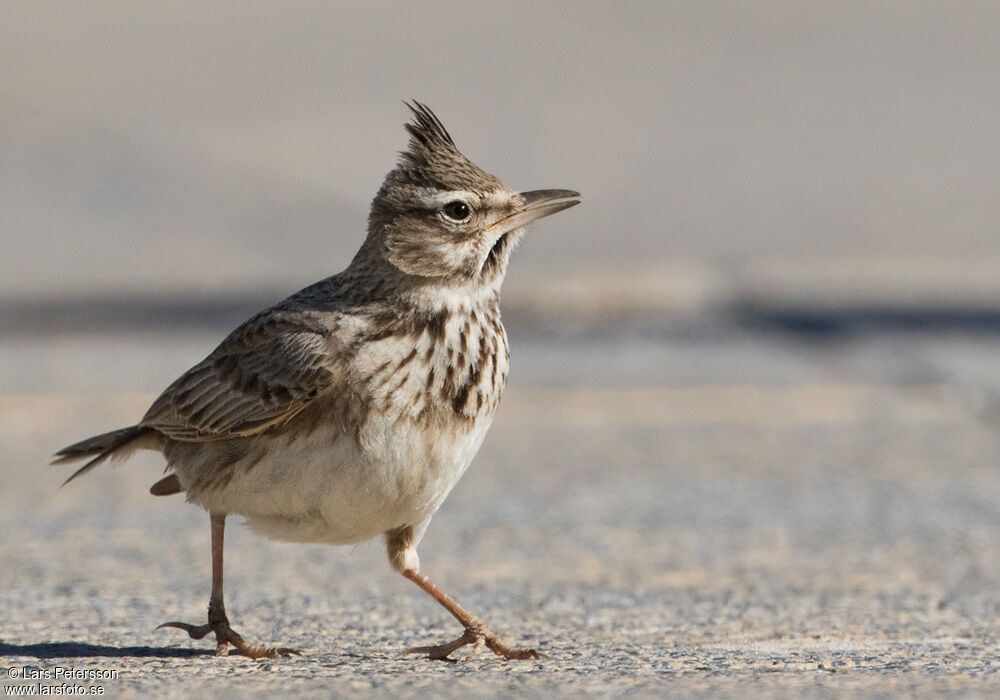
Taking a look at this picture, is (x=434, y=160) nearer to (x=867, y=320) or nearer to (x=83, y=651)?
(x=83, y=651)

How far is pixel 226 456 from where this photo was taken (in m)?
5.18

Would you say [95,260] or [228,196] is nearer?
[95,260]

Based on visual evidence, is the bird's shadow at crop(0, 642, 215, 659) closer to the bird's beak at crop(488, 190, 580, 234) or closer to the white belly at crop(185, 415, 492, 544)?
the white belly at crop(185, 415, 492, 544)

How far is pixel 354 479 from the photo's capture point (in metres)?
4.75

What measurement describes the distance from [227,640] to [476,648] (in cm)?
74

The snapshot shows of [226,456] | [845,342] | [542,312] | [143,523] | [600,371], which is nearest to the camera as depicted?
[226,456]

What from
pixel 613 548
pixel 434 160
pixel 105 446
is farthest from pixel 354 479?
pixel 613 548

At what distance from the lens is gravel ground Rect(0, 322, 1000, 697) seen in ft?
15.6

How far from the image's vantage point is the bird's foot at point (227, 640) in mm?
4992

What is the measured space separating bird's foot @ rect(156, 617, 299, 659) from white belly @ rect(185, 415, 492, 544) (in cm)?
32

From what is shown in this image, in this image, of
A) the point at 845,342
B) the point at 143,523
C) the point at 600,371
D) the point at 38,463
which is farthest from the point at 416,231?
the point at 845,342

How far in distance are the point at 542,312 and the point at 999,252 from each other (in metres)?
4.45

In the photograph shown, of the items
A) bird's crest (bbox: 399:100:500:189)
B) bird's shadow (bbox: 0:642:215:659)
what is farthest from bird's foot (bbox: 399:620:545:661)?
bird's crest (bbox: 399:100:500:189)

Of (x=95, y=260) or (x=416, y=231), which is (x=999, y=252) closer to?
(x=95, y=260)
